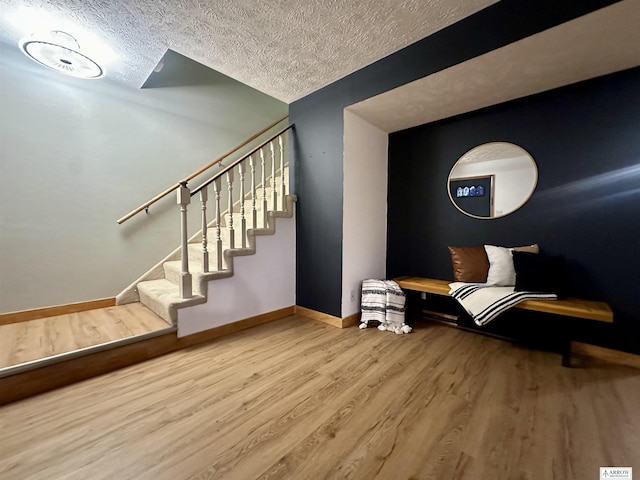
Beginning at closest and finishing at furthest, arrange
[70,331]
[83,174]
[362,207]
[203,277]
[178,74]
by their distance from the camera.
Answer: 1. [70,331]
2. [203,277]
3. [83,174]
4. [362,207]
5. [178,74]

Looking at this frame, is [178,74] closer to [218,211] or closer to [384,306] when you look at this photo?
[218,211]

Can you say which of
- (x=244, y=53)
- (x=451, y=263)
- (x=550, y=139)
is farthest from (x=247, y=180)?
(x=550, y=139)

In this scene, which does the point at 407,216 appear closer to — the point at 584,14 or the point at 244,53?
the point at 584,14

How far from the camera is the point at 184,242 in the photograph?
2.03 m

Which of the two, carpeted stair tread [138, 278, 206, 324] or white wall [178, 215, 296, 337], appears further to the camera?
white wall [178, 215, 296, 337]

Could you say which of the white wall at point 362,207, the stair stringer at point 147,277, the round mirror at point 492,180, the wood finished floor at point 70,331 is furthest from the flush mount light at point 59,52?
the round mirror at point 492,180

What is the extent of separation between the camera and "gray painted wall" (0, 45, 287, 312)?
6.95 feet

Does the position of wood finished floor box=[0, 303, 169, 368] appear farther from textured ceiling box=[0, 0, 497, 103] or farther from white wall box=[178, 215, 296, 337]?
textured ceiling box=[0, 0, 497, 103]

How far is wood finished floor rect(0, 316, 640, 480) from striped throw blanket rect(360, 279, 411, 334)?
1.65 feet

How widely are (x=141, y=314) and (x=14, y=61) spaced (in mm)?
2421

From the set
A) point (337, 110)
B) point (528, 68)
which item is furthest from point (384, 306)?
point (528, 68)

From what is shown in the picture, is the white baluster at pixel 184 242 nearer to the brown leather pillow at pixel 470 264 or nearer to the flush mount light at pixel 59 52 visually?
the flush mount light at pixel 59 52

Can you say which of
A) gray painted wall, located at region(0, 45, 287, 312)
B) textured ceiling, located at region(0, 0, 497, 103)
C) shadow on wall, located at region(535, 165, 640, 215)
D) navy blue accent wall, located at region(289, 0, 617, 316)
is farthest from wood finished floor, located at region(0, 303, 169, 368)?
shadow on wall, located at region(535, 165, 640, 215)

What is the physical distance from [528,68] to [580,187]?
1023 millimetres
